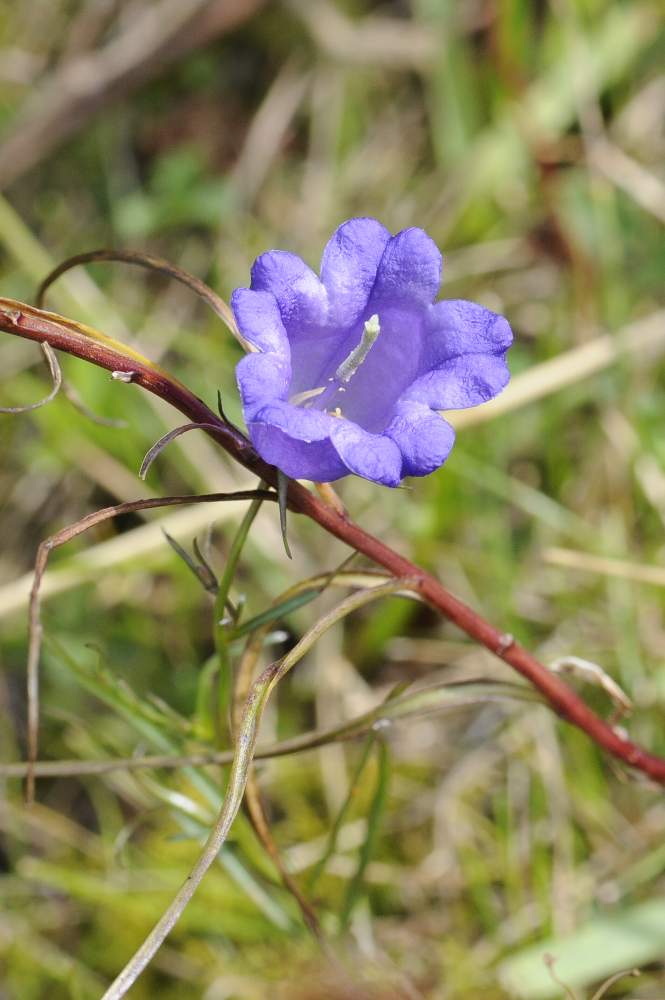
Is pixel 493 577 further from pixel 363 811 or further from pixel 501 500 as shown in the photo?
pixel 363 811

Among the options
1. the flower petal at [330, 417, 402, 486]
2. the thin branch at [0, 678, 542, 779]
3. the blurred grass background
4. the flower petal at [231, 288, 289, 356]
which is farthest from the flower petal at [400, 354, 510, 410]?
the blurred grass background

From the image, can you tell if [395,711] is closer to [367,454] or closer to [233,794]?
[233,794]

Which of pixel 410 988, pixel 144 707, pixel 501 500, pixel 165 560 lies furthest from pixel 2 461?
pixel 410 988

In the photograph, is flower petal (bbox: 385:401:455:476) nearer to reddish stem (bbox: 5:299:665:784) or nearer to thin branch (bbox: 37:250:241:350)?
reddish stem (bbox: 5:299:665:784)

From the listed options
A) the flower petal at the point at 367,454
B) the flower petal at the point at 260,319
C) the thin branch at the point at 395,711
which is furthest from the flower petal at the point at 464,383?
the thin branch at the point at 395,711

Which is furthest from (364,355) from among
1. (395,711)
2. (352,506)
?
(352,506)

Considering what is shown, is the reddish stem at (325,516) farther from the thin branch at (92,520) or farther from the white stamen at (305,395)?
the white stamen at (305,395)
